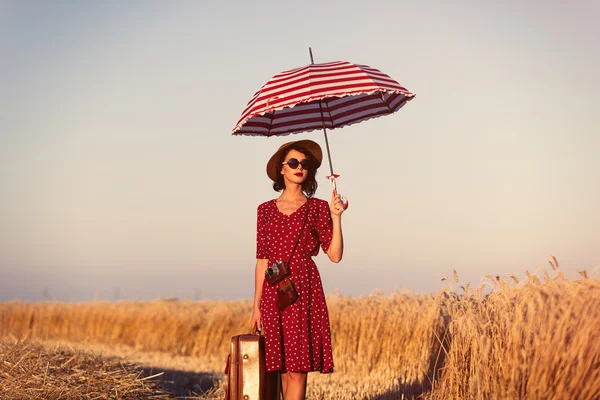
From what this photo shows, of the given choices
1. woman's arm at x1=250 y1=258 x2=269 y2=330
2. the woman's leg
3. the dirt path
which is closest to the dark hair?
woman's arm at x1=250 y1=258 x2=269 y2=330

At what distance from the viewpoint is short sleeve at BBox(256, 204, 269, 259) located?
6.11 metres

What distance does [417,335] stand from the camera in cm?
1046

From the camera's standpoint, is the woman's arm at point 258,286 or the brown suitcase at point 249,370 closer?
the brown suitcase at point 249,370

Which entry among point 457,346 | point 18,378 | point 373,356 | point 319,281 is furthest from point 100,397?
point 373,356

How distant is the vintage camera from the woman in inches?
3.4

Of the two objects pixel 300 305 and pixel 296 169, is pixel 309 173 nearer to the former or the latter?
pixel 296 169

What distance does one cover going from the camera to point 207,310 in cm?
1705

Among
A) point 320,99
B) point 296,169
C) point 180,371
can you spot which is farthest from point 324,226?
point 180,371

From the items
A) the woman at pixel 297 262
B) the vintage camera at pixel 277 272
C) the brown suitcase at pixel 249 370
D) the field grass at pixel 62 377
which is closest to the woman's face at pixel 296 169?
the woman at pixel 297 262

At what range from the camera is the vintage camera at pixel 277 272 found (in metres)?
5.82

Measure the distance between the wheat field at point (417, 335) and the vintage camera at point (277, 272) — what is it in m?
1.35

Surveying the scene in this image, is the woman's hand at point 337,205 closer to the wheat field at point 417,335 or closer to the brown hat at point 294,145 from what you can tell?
the brown hat at point 294,145

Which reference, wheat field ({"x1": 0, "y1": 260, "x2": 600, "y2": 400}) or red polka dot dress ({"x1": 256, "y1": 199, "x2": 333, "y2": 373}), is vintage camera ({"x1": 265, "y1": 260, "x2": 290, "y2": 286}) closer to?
red polka dot dress ({"x1": 256, "y1": 199, "x2": 333, "y2": 373})

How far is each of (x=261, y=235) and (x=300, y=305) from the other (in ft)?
2.18
